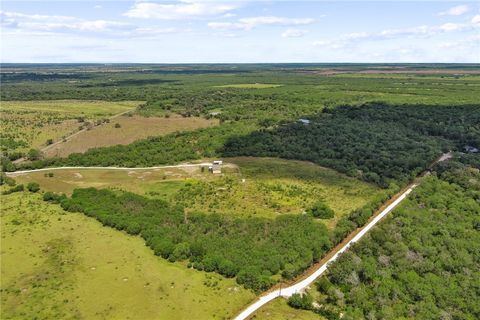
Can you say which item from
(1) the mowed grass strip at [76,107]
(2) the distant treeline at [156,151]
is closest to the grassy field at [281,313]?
(2) the distant treeline at [156,151]

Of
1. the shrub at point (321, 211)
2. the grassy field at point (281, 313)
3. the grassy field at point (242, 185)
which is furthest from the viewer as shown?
the grassy field at point (242, 185)

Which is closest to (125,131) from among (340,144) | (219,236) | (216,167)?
(216,167)

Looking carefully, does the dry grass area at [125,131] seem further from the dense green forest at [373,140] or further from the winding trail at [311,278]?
the winding trail at [311,278]

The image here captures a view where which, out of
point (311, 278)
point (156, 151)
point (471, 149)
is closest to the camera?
point (311, 278)

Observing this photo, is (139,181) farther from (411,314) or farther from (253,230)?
(411,314)

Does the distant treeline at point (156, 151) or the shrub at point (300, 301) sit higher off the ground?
the distant treeline at point (156, 151)

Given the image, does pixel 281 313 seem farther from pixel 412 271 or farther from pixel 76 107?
pixel 76 107

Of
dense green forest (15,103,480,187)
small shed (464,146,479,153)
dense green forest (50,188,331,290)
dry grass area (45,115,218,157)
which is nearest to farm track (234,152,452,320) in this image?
dense green forest (50,188,331,290)
